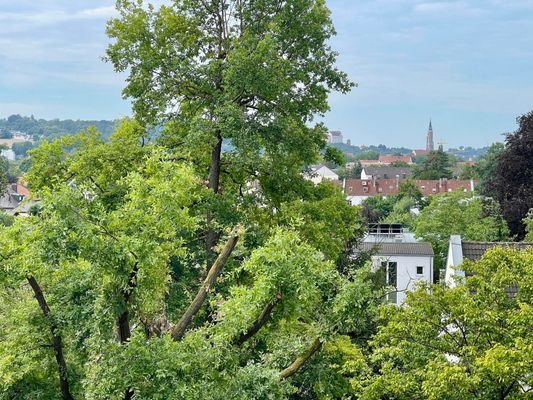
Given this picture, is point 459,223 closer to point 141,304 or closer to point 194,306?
point 194,306

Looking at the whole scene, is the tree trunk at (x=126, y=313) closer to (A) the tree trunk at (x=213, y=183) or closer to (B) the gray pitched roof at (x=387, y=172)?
(A) the tree trunk at (x=213, y=183)

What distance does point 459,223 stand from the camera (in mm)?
33906

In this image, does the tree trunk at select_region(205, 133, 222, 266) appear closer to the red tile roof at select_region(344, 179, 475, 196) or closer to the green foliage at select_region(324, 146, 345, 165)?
the green foliage at select_region(324, 146, 345, 165)

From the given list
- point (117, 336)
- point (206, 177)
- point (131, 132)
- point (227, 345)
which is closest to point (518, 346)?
point (227, 345)

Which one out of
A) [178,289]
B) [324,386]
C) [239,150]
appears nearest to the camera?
[324,386]

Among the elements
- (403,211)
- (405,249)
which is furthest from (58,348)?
(403,211)

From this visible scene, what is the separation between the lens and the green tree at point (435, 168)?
91.2 metres

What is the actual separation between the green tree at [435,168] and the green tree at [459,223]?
54.7 metres

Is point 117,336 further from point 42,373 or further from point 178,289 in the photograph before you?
point 178,289

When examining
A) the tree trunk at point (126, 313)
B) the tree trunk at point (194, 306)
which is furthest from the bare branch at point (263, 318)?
the tree trunk at point (126, 313)

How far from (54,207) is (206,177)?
7813mm

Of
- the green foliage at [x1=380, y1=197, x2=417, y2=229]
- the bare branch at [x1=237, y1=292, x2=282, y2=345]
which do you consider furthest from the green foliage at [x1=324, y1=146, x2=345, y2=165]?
the green foliage at [x1=380, y1=197, x2=417, y2=229]

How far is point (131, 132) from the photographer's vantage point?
49.5 feet

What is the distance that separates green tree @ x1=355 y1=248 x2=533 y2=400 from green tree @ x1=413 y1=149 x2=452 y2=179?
8410cm
